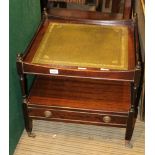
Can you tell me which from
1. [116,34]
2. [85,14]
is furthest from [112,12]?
[116,34]

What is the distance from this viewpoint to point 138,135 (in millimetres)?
1980

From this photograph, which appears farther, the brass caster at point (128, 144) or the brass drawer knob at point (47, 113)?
the brass caster at point (128, 144)

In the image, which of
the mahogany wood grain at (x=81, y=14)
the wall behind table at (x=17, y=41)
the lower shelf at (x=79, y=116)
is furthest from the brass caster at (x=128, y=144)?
the mahogany wood grain at (x=81, y=14)

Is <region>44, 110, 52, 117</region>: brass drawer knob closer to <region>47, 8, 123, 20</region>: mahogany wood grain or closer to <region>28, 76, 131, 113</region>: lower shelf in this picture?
<region>28, 76, 131, 113</region>: lower shelf

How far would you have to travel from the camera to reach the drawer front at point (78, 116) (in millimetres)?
1746

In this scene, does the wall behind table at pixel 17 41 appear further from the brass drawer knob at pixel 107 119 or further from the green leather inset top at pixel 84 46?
the brass drawer knob at pixel 107 119

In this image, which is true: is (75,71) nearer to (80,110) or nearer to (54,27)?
(80,110)

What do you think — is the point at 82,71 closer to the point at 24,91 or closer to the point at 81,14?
the point at 24,91

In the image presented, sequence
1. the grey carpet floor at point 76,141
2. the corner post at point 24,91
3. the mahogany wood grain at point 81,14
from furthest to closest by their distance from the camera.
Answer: the mahogany wood grain at point 81,14 → the grey carpet floor at point 76,141 → the corner post at point 24,91

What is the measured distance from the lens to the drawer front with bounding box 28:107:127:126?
1.75 meters

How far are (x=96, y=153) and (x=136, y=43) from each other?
2.16 feet

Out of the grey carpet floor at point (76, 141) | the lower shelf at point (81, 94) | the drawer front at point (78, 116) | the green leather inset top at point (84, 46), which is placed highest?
the green leather inset top at point (84, 46)

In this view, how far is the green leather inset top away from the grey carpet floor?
1.76 feet

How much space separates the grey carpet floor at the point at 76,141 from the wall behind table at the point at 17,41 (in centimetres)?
10
